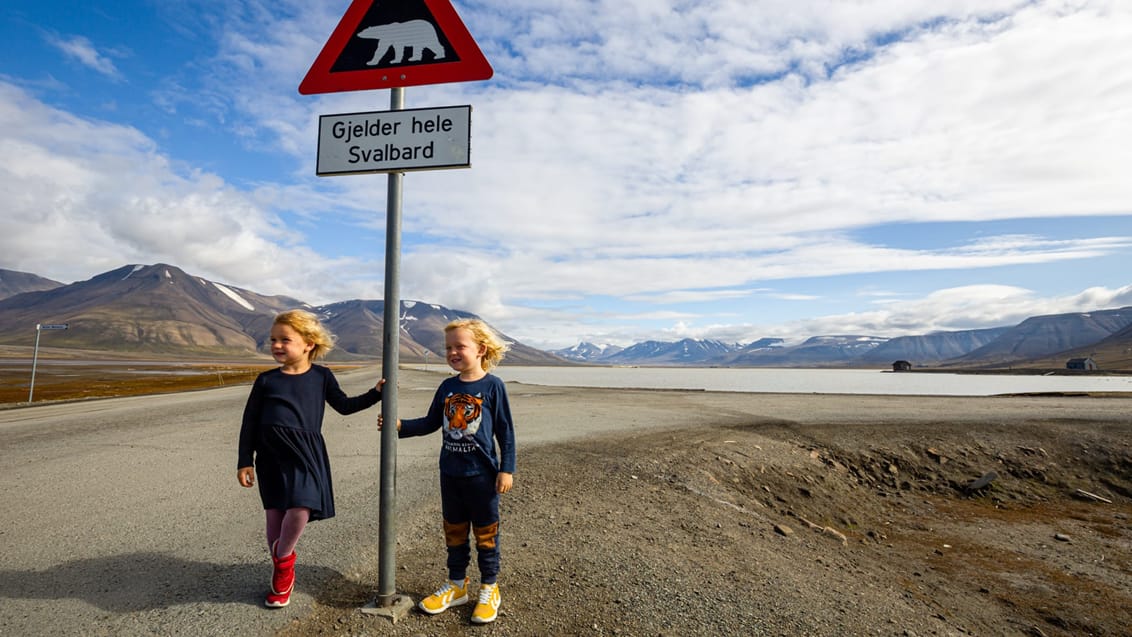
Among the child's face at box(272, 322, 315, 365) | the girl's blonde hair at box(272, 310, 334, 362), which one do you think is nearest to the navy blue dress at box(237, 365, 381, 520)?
the child's face at box(272, 322, 315, 365)

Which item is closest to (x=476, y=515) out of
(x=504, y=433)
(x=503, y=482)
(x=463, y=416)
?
(x=503, y=482)

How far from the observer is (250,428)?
12.0 feet

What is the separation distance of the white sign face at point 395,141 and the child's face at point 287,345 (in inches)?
43.9

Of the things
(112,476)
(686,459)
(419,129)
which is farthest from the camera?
(686,459)

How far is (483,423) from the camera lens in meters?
3.76

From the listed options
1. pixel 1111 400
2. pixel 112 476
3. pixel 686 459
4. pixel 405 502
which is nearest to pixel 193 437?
pixel 112 476

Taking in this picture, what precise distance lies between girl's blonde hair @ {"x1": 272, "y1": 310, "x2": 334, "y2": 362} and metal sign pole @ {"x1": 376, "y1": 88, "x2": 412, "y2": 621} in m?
0.58

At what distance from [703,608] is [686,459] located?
5473 millimetres

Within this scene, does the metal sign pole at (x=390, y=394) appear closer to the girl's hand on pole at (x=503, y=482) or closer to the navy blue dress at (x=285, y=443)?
the navy blue dress at (x=285, y=443)

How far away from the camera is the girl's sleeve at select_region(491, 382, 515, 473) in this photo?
3717 millimetres

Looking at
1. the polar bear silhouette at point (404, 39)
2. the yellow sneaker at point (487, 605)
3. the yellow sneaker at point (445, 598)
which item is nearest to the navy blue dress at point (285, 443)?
the yellow sneaker at point (445, 598)

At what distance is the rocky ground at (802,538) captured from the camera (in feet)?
13.5

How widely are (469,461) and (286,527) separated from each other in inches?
53.0

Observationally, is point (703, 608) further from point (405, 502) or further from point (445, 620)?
point (405, 502)
